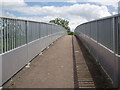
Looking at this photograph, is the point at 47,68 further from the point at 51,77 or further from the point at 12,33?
the point at 12,33

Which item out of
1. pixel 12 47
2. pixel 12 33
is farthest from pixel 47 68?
pixel 12 33

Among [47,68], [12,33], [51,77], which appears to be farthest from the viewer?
[47,68]

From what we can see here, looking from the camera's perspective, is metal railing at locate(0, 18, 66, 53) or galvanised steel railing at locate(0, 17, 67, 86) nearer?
galvanised steel railing at locate(0, 17, 67, 86)

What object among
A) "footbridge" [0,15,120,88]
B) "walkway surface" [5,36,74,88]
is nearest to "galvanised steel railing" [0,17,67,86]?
"footbridge" [0,15,120,88]

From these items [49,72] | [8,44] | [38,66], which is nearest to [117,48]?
[49,72]

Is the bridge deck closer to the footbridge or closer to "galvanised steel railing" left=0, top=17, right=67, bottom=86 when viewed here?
the footbridge

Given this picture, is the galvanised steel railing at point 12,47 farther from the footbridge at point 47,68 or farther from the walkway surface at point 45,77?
Answer: the walkway surface at point 45,77

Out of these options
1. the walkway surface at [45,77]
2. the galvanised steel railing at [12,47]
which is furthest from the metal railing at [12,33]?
the walkway surface at [45,77]

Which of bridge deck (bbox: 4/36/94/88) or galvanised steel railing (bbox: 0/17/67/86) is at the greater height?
galvanised steel railing (bbox: 0/17/67/86)

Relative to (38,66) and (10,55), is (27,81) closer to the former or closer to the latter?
(10,55)

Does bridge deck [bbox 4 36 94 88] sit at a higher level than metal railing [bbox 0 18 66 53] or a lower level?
lower

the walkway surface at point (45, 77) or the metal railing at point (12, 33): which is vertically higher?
the metal railing at point (12, 33)

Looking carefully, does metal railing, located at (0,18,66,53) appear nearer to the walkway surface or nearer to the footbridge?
the footbridge

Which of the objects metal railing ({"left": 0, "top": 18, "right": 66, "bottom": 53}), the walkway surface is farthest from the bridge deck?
metal railing ({"left": 0, "top": 18, "right": 66, "bottom": 53})
